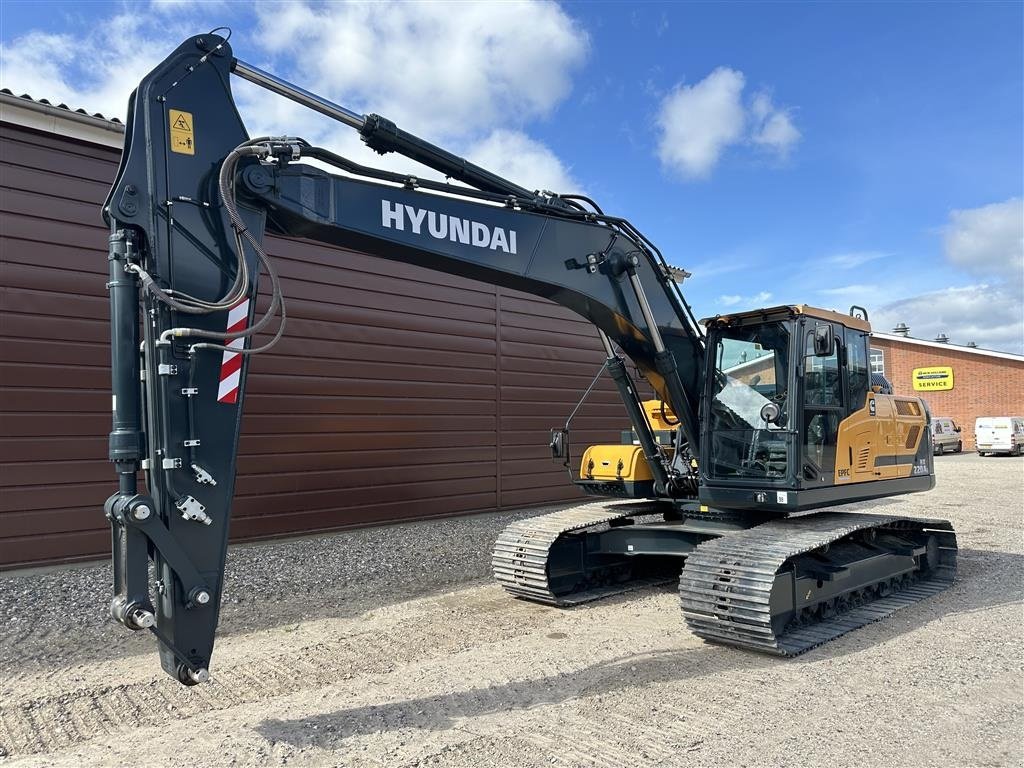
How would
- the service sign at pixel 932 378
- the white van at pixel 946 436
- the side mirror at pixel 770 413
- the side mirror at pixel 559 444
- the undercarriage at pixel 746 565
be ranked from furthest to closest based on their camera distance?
the service sign at pixel 932 378
the white van at pixel 946 436
the side mirror at pixel 559 444
the side mirror at pixel 770 413
the undercarriage at pixel 746 565

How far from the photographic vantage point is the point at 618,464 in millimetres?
7121

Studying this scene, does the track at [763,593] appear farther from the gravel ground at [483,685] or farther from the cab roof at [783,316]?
the cab roof at [783,316]

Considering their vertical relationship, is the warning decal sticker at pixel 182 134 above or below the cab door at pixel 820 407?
above

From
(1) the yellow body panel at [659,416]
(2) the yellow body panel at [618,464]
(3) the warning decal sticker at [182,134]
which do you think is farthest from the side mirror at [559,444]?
(3) the warning decal sticker at [182,134]

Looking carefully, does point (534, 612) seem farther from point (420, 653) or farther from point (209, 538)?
→ point (209, 538)

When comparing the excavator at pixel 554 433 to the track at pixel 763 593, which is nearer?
the excavator at pixel 554 433

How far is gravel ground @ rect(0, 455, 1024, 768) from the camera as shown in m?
3.77

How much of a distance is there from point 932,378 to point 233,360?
125ft

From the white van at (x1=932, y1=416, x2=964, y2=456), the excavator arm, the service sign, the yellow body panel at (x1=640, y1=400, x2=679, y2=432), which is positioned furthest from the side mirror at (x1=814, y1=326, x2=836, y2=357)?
the service sign

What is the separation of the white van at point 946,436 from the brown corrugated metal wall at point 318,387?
23.0 metres

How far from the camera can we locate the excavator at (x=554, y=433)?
3.67 metres

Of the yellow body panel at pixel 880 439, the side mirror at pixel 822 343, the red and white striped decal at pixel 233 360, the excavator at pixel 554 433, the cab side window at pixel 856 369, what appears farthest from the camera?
the cab side window at pixel 856 369

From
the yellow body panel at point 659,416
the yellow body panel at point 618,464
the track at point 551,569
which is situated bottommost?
the track at point 551,569

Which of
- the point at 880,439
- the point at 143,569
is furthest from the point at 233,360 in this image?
the point at 880,439
